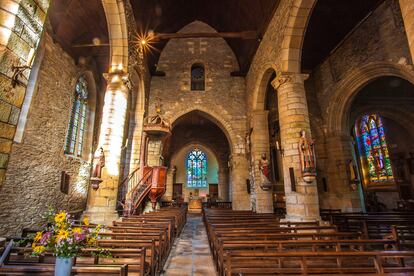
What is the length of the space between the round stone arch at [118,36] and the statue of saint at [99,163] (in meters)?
2.65

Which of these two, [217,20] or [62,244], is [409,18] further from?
[217,20]

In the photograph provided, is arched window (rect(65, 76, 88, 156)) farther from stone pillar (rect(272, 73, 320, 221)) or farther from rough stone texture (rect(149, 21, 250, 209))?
stone pillar (rect(272, 73, 320, 221))

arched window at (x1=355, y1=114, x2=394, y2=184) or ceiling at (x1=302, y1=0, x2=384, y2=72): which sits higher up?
ceiling at (x1=302, y1=0, x2=384, y2=72)

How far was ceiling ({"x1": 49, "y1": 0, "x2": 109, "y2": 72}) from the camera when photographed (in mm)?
7133

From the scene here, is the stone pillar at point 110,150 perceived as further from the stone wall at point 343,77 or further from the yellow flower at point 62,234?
the stone wall at point 343,77

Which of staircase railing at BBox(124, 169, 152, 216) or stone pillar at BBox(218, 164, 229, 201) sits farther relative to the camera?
stone pillar at BBox(218, 164, 229, 201)

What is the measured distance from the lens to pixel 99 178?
578 centimetres

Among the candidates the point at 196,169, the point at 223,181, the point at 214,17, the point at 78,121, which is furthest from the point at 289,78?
the point at 196,169

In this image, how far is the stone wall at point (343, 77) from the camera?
713 cm

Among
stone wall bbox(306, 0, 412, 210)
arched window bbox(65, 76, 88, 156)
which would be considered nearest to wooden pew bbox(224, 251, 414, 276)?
stone wall bbox(306, 0, 412, 210)

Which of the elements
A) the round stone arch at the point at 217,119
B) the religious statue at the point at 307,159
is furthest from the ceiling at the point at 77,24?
the religious statue at the point at 307,159

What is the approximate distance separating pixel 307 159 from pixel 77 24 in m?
8.82

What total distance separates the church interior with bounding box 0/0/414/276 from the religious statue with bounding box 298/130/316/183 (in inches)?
1.3

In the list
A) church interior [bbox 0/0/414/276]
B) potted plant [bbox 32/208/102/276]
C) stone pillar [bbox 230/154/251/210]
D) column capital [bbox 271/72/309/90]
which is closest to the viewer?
potted plant [bbox 32/208/102/276]
